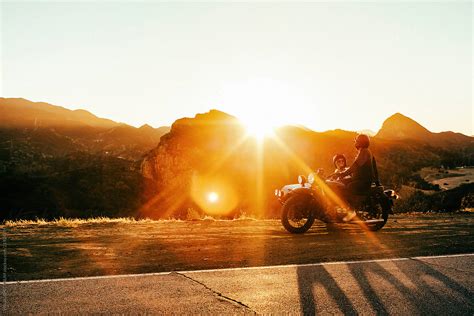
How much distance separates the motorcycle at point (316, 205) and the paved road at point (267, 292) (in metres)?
3.91

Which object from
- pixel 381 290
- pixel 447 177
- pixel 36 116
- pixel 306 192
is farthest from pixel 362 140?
pixel 36 116

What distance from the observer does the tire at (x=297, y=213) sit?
1016 centimetres

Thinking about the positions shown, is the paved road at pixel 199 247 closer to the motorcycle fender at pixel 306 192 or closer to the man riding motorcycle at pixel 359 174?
the motorcycle fender at pixel 306 192

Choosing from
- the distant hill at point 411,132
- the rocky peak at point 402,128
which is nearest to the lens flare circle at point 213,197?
the distant hill at point 411,132

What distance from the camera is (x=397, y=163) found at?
197 ft

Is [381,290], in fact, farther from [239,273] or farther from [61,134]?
[61,134]

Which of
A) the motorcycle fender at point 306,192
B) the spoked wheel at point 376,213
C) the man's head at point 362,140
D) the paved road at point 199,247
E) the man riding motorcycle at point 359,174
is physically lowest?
the paved road at point 199,247

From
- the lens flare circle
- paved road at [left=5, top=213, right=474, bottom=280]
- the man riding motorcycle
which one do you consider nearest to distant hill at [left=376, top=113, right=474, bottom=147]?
the lens flare circle

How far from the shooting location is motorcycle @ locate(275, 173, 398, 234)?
10.2m

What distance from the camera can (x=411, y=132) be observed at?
118 metres

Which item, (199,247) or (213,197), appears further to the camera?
(213,197)

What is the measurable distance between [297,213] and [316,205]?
1.52ft

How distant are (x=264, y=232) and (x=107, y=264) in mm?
4434

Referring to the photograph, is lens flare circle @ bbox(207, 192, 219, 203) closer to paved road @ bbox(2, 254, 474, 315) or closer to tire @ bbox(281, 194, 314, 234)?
tire @ bbox(281, 194, 314, 234)
